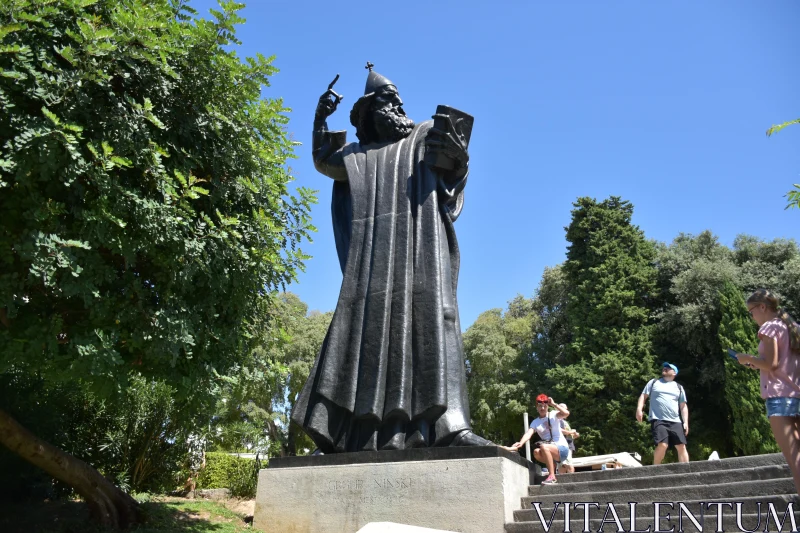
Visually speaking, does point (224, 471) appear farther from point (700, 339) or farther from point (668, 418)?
point (700, 339)

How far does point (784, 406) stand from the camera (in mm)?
4238

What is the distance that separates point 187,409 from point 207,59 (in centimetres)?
508

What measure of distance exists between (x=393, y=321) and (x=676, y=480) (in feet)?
11.5

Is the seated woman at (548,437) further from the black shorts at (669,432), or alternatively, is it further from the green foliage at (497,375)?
the green foliage at (497,375)

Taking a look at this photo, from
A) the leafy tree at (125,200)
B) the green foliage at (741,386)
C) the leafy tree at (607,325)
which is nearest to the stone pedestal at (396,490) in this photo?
the leafy tree at (125,200)

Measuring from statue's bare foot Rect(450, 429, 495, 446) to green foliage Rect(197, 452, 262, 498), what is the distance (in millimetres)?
8911

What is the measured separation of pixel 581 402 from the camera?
97.6 feet

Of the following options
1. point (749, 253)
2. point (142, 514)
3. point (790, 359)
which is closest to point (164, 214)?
point (142, 514)

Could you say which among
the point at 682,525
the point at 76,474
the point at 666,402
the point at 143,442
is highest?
the point at 666,402

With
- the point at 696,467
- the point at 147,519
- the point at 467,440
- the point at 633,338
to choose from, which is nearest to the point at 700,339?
the point at 633,338

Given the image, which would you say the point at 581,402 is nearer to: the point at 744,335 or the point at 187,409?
the point at 744,335

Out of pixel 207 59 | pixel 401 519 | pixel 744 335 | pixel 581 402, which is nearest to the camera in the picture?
pixel 401 519

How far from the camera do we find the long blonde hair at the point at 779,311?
4.30 m

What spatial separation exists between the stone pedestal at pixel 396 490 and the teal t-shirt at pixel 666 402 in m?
3.59
